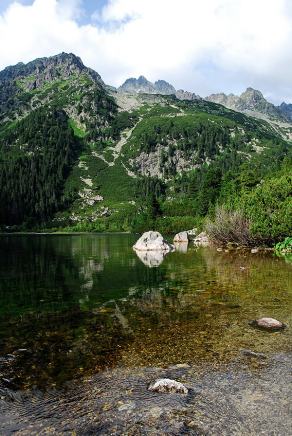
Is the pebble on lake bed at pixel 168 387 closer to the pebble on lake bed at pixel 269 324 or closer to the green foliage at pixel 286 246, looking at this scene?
the pebble on lake bed at pixel 269 324

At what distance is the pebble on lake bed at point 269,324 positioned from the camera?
1865 cm

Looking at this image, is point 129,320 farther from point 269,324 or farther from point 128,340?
point 269,324

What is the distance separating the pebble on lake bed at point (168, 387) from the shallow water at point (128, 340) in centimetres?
37

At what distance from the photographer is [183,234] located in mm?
98812

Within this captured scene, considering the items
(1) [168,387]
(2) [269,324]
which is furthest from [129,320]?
(1) [168,387]

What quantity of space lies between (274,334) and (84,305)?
39.2 ft

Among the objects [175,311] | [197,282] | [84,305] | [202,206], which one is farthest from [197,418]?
[202,206]

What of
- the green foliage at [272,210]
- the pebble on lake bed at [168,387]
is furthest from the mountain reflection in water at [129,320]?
the green foliage at [272,210]

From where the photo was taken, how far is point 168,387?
467 inches

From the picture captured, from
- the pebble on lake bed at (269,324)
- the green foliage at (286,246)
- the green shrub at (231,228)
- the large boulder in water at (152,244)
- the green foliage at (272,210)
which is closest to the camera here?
the pebble on lake bed at (269,324)

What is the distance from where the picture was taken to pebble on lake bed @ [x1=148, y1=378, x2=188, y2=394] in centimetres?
1177

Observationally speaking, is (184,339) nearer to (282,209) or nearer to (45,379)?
(45,379)

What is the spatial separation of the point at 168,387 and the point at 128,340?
5628 mm

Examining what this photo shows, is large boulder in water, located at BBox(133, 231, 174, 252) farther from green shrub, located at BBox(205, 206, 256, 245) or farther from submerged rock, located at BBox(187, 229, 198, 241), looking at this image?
submerged rock, located at BBox(187, 229, 198, 241)
